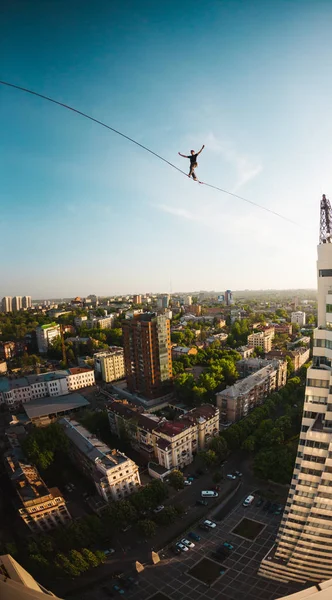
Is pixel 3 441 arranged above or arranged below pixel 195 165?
below

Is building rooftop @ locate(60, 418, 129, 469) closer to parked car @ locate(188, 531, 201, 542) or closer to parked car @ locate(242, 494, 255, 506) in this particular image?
parked car @ locate(188, 531, 201, 542)

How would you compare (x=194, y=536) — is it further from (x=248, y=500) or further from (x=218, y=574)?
(x=248, y=500)

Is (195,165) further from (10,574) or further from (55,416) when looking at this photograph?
(55,416)

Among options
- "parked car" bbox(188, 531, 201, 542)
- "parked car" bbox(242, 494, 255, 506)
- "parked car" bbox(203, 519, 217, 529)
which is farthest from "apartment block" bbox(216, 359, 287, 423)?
"parked car" bbox(188, 531, 201, 542)

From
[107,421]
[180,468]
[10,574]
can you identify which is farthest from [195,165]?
[107,421]

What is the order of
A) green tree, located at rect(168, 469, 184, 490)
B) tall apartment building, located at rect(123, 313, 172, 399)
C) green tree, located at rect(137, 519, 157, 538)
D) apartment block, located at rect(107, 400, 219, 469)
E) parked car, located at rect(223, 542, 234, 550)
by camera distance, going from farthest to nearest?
1. tall apartment building, located at rect(123, 313, 172, 399)
2. apartment block, located at rect(107, 400, 219, 469)
3. green tree, located at rect(168, 469, 184, 490)
4. green tree, located at rect(137, 519, 157, 538)
5. parked car, located at rect(223, 542, 234, 550)

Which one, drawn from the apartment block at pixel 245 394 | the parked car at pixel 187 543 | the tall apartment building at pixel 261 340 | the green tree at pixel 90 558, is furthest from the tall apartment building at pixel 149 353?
the tall apartment building at pixel 261 340
